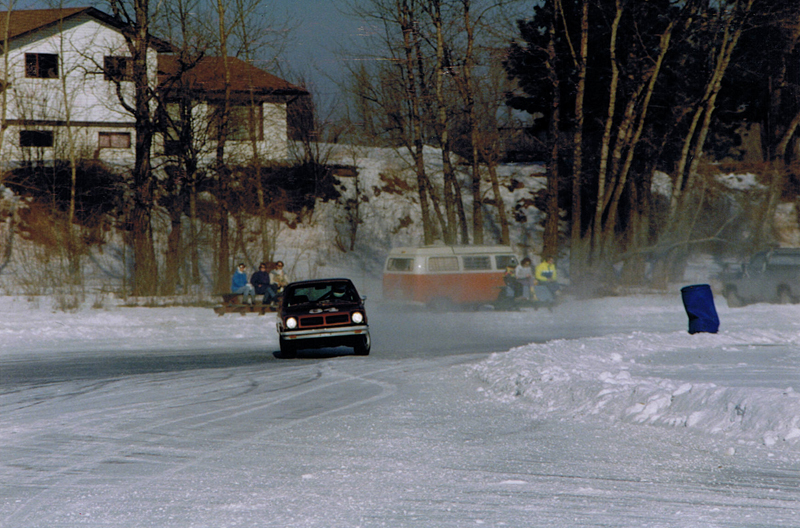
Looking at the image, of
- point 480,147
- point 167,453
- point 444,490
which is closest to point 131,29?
point 480,147

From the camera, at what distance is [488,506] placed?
5184 mm

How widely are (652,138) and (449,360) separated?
24.1 m

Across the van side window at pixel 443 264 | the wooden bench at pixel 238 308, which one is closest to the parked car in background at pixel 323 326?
the wooden bench at pixel 238 308

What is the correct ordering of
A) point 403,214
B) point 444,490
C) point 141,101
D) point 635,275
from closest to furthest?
point 444,490, point 141,101, point 635,275, point 403,214

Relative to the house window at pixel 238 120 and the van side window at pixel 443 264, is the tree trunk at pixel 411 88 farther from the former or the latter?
the van side window at pixel 443 264

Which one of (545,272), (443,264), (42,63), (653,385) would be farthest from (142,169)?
(653,385)

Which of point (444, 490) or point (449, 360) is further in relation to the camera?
point (449, 360)

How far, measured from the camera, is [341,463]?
251 inches

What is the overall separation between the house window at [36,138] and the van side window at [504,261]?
1044 inches

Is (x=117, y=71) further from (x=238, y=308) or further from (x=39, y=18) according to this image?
(x=39, y=18)

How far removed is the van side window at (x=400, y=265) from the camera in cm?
2325

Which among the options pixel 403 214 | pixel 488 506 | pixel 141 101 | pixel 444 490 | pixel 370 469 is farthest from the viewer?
pixel 403 214

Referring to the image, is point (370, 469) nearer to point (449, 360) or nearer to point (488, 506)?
point (488, 506)

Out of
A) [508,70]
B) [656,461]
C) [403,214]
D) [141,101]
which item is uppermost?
[508,70]
